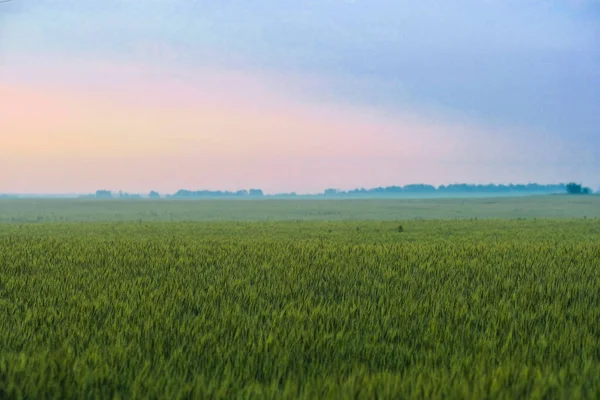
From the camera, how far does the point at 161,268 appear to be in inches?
452

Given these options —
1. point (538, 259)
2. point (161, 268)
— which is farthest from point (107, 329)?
point (538, 259)

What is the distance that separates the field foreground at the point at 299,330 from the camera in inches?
167

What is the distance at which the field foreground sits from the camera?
423 cm

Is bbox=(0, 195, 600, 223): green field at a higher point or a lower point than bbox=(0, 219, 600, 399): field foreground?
lower

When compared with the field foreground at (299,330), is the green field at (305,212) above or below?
below

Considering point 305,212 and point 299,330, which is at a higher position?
point 299,330

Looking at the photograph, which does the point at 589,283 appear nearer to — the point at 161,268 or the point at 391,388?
the point at 391,388

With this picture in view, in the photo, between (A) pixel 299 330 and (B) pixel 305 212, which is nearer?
(A) pixel 299 330

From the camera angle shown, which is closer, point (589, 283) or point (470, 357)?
point (470, 357)

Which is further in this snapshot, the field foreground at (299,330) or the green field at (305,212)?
A: the green field at (305,212)

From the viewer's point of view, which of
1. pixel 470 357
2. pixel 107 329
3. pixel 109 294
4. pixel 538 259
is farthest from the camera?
pixel 538 259

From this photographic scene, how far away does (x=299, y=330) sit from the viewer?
19.1 feet

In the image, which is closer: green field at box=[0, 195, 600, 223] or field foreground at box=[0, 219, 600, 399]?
field foreground at box=[0, 219, 600, 399]

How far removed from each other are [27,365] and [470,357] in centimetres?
370
